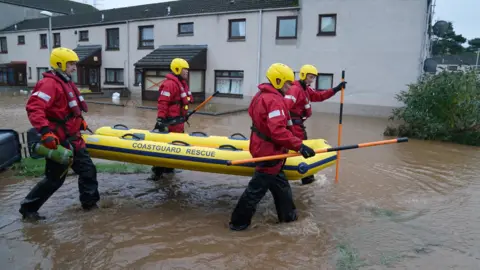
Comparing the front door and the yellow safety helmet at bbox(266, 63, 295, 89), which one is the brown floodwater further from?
the front door

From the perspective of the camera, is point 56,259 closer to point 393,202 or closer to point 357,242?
point 357,242

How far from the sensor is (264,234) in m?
4.05

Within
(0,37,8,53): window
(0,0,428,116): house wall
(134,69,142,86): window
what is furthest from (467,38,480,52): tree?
(0,37,8,53): window

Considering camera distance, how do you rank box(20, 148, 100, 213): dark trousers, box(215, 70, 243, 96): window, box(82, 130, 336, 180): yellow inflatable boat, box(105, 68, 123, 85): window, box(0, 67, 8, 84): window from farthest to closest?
box(0, 67, 8, 84): window < box(105, 68, 123, 85): window < box(215, 70, 243, 96): window < box(82, 130, 336, 180): yellow inflatable boat < box(20, 148, 100, 213): dark trousers

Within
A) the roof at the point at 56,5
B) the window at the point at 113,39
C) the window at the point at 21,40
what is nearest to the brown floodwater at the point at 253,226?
the window at the point at 113,39

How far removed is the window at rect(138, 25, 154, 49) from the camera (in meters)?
21.3

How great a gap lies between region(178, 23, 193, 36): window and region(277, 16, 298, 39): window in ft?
17.3

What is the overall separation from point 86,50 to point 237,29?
1092 cm

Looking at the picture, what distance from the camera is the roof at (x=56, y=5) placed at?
103 feet

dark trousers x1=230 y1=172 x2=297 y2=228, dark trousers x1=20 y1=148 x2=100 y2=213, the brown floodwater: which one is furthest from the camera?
dark trousers x1=20 y1=148 x2=100 y2=213

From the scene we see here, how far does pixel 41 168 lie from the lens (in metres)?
6.09

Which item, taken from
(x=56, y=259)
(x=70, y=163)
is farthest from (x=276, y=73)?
(x=56, y=259)

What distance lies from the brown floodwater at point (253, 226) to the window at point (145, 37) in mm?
16645

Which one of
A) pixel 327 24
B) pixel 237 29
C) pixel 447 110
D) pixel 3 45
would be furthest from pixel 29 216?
pixel 3 45
